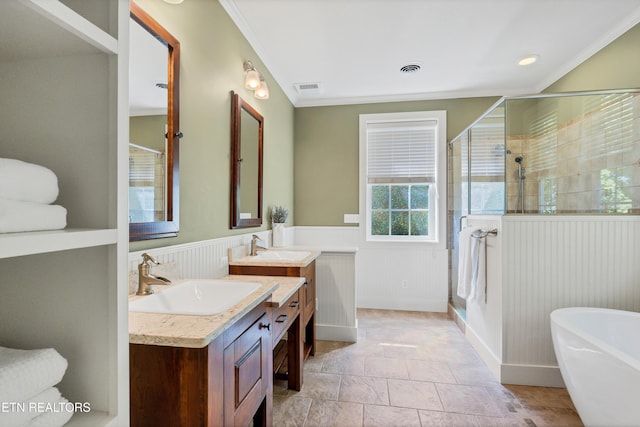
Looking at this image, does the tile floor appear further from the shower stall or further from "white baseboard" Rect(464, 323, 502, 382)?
the shower stall

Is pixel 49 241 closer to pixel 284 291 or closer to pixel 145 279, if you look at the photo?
pixel 145 279

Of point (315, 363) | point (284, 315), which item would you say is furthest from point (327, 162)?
point (284, 315)

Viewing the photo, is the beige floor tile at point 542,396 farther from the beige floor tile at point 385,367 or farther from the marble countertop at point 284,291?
the marble countertop at point 284,291

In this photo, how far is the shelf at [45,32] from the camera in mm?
432

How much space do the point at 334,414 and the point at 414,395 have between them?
0.56m

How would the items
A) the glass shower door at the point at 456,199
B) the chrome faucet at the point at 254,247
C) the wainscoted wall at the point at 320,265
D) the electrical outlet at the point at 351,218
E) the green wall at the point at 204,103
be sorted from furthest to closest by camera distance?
the electrical outlet at the point at 351,218 < the glass shower door at the point at 456,199 < the chrome faucet at the point at 254,247 < the green wall at the point at 204,103 < the wainscoted wall at the point at 320,265

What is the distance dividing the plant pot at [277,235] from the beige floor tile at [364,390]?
131 centimetres

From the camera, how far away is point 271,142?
10.2 ft

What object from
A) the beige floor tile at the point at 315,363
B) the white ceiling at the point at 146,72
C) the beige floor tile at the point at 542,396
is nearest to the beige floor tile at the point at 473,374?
the beige floor tile at the point at 542,396

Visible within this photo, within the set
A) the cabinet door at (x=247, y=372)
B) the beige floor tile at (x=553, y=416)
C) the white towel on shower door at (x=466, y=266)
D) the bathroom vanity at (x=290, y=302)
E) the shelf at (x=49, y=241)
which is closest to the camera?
the shelf at (x=49, y=241)

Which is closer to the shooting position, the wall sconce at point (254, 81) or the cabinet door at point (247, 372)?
the cabinet door at point (247, 372)

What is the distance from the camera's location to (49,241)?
→ 0.44 metres

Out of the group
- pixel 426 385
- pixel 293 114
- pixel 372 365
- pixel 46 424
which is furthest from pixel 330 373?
pixel 293 114

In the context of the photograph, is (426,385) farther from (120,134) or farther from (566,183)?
(120,134)
